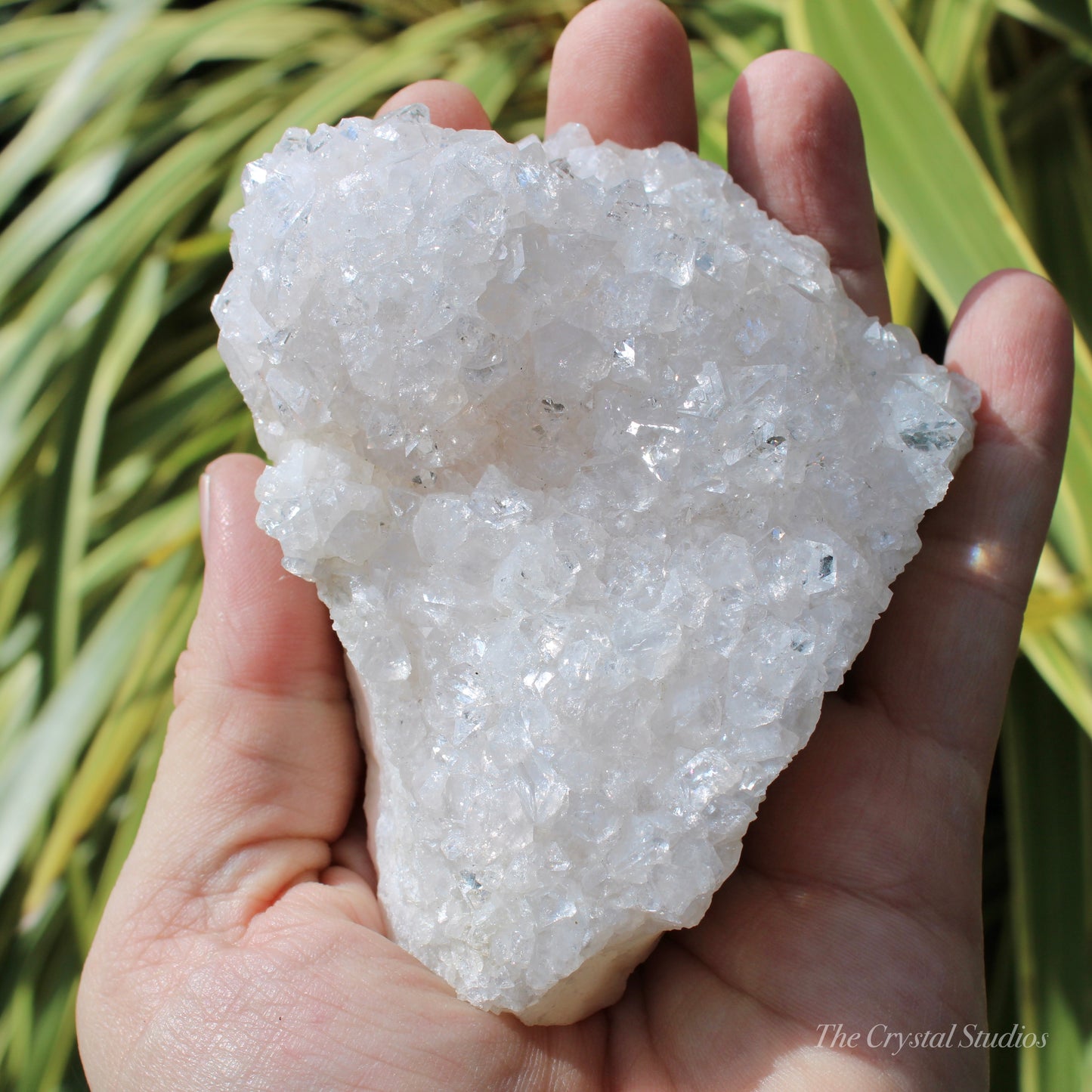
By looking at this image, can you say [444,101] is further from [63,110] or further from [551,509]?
[63,110]

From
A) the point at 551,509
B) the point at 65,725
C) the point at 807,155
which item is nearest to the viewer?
the point at 551,509

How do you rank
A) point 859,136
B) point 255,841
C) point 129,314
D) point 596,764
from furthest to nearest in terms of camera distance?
point 129,314 < point 859,136 < point 255,841 < point 596,764

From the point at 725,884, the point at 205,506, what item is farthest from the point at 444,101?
the point at 725,884

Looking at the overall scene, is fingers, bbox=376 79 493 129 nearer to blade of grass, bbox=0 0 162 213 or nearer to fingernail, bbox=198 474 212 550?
fingernail, bbox=198 474 212 550

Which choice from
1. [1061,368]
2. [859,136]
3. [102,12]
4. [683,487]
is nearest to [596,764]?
[683,487]

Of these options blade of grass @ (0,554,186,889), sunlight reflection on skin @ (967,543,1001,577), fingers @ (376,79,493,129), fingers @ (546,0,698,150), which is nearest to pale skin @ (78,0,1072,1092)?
sunlight reflection on skin @ (967,543,1001,577)

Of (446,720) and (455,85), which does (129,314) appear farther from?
(446,720)

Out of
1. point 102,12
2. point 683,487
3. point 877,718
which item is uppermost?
point 102,12
